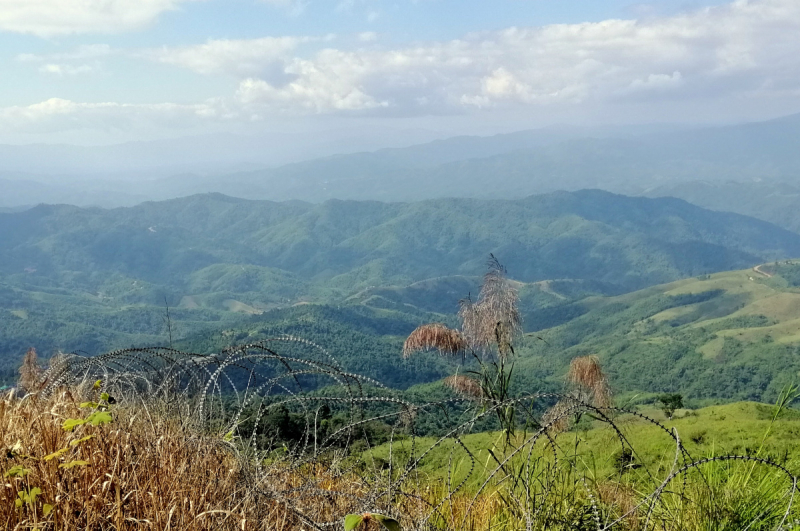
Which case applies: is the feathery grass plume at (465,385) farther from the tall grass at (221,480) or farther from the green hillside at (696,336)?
the green hillside at (696,336)

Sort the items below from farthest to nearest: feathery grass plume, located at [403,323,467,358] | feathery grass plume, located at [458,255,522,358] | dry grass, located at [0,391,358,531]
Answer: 1. feathery grass plume, located at [403,323,467,358]
2. feathery grass plume, located at [458,255,522,358]
3. dry grass, located at [0,391,358,531]

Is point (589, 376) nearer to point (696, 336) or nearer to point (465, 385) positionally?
point (465, 385)

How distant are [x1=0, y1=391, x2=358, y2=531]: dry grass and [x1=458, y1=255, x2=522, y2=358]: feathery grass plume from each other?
4550mm

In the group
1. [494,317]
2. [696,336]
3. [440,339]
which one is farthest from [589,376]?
[696,336]

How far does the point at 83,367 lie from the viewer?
3680 mm

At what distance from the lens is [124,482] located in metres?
2.39

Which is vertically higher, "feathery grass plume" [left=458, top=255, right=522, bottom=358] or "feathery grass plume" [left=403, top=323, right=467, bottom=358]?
"feathery grass plume" [left=458, top=255, right=522, bottom=358]

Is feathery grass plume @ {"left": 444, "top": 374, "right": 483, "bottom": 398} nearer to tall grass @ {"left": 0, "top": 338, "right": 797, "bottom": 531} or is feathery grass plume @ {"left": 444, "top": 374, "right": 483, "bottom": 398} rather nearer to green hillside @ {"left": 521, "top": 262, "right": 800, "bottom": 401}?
tall grass @ {"left": 0, "top": 338, "right": 797, "bottom": 531}

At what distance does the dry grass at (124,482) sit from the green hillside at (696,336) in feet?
282

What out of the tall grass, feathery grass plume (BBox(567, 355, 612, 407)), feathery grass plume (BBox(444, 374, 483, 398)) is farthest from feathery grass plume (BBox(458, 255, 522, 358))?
the tall grass

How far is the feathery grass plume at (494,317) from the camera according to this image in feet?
23.9

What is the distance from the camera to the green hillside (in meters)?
95.8

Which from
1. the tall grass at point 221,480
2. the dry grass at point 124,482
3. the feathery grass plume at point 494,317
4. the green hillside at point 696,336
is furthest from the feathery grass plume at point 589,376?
the green hillside at point 696,336

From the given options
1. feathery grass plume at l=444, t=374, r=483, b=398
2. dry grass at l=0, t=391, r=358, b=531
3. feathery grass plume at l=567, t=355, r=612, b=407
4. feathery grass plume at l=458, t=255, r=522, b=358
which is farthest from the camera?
feathery grass plume at l=567, t=355, r=612, b=407
